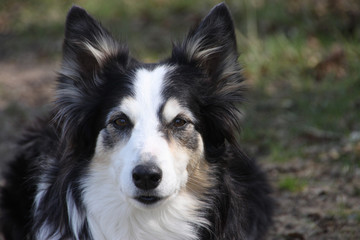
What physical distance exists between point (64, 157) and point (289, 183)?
2607 mm

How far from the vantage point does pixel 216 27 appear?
3926 millimetres

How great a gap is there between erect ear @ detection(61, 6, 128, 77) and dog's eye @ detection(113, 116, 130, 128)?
51 cm

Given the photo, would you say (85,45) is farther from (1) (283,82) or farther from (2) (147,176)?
(1) (283,82)

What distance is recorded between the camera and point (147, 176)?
328 cm

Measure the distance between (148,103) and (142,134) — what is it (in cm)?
25

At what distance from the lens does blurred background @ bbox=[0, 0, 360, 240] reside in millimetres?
5328

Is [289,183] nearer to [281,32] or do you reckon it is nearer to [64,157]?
[64,157]

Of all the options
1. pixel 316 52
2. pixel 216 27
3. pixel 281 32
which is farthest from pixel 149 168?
pixel 281 32

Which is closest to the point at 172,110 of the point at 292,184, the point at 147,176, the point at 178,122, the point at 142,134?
the point at 178,122

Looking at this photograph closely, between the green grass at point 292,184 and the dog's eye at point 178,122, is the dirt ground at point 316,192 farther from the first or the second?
the dog's eye at point 178,122

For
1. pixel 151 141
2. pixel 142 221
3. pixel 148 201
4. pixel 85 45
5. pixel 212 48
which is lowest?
pixel 142 221

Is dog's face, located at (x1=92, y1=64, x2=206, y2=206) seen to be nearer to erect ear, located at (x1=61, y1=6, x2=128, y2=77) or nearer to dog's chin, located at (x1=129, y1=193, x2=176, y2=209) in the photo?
dog's chin, located at (x1=129, y1=193, x2=176, y2=209)

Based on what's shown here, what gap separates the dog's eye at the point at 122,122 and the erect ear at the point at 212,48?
2.35ft

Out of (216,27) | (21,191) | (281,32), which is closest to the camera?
(216,27)
